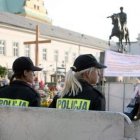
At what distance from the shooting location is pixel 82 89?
418 centimetres

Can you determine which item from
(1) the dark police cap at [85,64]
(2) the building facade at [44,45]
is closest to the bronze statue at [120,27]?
(1) the dark police cap at [85,64]

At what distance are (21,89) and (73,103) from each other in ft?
2.40

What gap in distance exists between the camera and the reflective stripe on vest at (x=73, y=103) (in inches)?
161

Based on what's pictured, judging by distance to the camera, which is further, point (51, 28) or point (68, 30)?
point (68, 30)

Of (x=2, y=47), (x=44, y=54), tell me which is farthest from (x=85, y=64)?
(x=44, y=54)

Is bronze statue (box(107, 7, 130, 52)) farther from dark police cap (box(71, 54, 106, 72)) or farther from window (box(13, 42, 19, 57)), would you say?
window (box(13, 42, 19, 57))

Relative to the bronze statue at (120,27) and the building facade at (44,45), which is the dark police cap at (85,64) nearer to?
the bronze statue at (120,27)

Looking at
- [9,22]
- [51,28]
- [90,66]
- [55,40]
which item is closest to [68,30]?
[51,28]

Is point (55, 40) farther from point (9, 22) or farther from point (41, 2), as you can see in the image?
point (41, 2)

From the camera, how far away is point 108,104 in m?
14.8

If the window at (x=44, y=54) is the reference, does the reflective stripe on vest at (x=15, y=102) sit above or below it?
below

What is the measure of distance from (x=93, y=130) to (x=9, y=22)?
184ft

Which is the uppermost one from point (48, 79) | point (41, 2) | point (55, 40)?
point (41, 2)

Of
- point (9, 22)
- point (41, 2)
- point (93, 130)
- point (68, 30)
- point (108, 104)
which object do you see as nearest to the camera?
point (93, 130)
